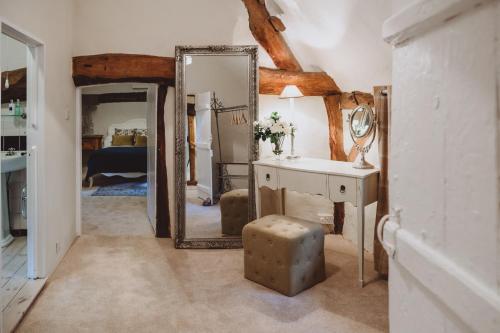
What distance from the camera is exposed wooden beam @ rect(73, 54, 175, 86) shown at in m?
3.61

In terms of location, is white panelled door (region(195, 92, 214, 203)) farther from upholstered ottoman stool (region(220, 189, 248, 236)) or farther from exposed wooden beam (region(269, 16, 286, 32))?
exposed wooden beam (region(269, 16, 286, 32))

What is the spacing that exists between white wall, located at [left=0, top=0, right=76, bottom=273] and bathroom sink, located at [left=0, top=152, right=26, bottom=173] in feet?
1.33

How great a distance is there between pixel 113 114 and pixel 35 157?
6437mm

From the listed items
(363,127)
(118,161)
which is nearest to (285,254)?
(363,127)

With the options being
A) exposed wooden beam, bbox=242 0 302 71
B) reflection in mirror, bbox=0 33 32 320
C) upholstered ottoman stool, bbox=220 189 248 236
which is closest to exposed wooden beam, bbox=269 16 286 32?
exposed wooden beam, bbox=242 0 302 71

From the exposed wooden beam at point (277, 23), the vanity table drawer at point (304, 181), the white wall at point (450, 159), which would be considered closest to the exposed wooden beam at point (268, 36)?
the exposed wooden beam at point (277, 23)

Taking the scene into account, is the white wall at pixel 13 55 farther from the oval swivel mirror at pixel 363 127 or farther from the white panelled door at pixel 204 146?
the oval swivel mirror at pixel 363 127

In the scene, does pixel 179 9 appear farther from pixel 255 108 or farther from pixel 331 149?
pixel 331 149

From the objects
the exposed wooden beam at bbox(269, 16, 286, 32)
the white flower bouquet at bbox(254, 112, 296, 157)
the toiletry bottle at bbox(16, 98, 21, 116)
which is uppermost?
the exposed wooden beam at bbox(269, 16, 286, 32)

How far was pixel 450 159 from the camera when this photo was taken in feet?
2.25

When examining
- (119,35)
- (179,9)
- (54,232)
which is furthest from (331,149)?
(54,232)

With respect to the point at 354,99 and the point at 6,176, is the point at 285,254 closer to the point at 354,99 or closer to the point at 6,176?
the point at 354,99

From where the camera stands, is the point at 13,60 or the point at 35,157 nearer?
the point at 35,157

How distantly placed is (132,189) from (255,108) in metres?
3.73
